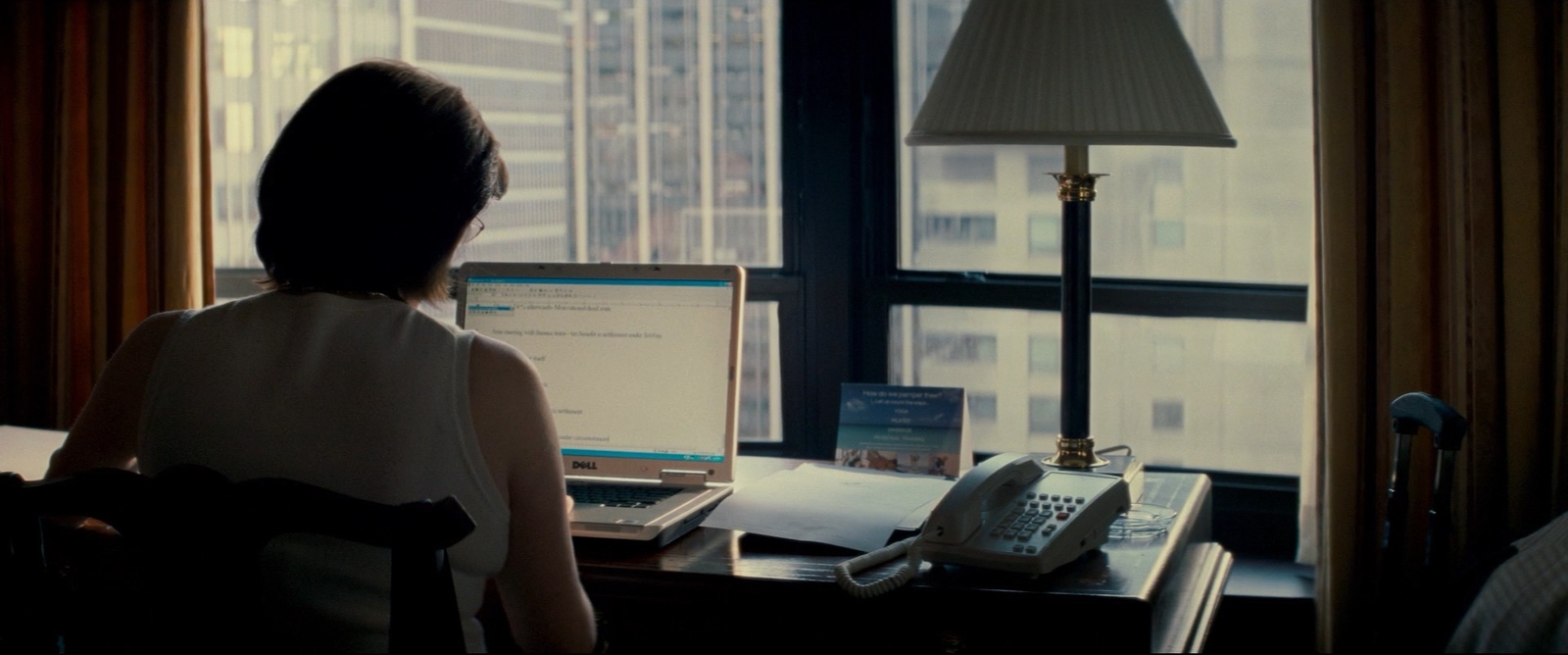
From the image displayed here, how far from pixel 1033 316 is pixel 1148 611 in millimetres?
1289

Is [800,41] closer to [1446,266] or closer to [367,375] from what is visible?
[1446,266]

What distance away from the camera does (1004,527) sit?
141 centimetres

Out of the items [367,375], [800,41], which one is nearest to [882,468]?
[367,375]

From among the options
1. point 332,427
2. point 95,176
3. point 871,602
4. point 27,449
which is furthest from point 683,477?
point 95,176

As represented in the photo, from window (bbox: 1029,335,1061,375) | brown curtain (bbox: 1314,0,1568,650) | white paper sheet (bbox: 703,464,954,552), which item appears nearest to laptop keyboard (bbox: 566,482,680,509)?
white paper sheet (bbox: 703,464,954,552)

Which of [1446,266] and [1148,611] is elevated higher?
[1446,266]

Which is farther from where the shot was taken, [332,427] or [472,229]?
[472,229]

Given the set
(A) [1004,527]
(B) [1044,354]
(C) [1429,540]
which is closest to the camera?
(A) [1004,527]

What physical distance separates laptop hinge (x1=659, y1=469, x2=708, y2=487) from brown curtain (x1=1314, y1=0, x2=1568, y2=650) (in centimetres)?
107

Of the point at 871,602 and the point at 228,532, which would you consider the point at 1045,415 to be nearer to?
the point at 871,602

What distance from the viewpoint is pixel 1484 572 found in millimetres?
1633

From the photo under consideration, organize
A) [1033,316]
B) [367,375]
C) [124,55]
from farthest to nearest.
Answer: [124,55], [1033,316], [367,375]

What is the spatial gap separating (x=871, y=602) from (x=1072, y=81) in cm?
67

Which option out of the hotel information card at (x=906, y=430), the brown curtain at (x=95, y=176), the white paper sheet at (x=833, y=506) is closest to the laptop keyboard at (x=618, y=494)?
the white paper sheet at (x=833, y=506)
